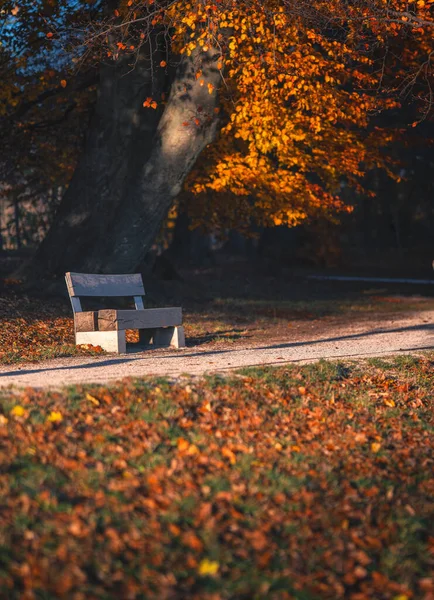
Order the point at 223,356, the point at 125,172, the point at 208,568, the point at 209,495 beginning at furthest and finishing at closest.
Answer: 1. the point at 125,172
2. the point at 223,356
3. the point at 209,495
4. the point at 208,568

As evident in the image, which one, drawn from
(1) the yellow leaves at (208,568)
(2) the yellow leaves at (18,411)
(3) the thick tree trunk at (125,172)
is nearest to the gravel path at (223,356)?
(2) the yellow leaves at (18,411)

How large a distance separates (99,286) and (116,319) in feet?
3.49

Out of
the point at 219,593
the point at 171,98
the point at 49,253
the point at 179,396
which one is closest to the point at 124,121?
the point at 171,98

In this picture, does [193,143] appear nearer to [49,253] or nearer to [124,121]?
[124,121]

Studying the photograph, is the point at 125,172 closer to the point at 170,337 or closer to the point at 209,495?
the point at 170,337

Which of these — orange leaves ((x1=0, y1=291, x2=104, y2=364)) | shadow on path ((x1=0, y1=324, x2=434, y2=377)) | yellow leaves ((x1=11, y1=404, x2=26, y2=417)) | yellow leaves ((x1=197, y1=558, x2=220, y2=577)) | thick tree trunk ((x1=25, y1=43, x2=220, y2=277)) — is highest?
thick tree trunk ((x1=25, y1=43, x2=220, y2=277))

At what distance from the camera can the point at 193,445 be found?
6543 mm

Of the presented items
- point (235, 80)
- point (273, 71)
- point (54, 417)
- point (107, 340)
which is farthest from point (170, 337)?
point (235, 80)

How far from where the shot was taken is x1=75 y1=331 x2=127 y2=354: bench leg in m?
11.4

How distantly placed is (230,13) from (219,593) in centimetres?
1065

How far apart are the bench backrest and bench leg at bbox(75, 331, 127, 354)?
434mm

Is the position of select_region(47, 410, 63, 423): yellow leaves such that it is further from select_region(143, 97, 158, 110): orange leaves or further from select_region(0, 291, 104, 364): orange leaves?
select_region(143, 97, 158, 110): orange leaves

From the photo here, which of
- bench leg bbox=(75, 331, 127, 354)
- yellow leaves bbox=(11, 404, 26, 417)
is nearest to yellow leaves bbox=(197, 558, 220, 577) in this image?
yellow leaves bbox=(11, 404, 26, 417)

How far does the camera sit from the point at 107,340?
1147 cm
